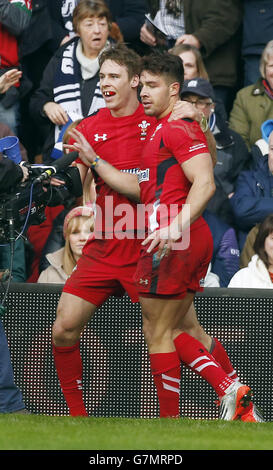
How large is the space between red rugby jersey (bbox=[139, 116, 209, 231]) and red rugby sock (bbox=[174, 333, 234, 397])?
0.77 metres

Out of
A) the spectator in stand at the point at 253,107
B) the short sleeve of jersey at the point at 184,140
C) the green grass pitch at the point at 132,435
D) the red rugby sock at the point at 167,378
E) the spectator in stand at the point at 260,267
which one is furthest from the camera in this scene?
the spectator in stand at the point at 253,107

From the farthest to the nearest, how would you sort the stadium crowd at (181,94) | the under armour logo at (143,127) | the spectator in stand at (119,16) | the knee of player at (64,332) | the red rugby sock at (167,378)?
1. the spectator in stand at (119,16)
2. the stadium crowd at (181,94)
3. the under armour logo at (143,127)
4. the knee of player at (64,332)
5. the red rugby sock at (167,378)

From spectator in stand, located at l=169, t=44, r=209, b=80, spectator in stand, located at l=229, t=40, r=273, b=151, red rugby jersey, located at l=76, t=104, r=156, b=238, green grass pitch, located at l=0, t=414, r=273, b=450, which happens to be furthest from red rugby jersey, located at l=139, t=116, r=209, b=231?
spectator in stand, located at l=229, t=40, r=273, b=151

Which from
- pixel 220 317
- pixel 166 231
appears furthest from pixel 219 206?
pixel 166 231

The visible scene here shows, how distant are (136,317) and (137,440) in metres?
2.67

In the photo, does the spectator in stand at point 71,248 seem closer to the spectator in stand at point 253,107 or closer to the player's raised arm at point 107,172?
the player's raised arm at point 107,172

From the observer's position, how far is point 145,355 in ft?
28.1

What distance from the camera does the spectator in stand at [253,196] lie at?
10383 millimetres

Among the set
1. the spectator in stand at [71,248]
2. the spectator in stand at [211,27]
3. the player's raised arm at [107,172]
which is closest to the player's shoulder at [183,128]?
the player's raised arm at [107,172]

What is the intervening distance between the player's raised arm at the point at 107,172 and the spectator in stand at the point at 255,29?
178 inches

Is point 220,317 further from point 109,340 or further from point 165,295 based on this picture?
point 165,295

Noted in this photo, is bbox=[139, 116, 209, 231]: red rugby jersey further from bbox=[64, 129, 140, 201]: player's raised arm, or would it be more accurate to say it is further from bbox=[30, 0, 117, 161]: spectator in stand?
bbox=[30, 0, 117, 161]: spectator in stand

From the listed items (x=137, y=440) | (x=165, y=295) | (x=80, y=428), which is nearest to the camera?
(x=137, y=440)

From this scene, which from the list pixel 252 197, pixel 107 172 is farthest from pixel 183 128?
pixel 252 197
